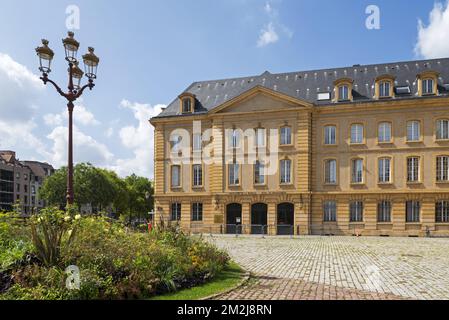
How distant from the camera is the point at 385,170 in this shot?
36500mm

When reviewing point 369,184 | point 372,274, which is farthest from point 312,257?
point 369,184

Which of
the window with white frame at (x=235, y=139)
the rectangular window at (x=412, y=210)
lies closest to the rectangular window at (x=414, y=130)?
the rectangular window at (x=412, y=210)

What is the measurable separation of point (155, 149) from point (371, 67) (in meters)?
23.1

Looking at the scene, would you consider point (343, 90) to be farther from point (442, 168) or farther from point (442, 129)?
point (442, 168)

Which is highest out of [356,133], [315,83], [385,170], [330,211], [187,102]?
[315,83]

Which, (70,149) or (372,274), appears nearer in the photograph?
(372,274)

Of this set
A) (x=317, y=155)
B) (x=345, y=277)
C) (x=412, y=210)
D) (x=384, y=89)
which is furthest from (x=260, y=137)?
(x=345, y=277)

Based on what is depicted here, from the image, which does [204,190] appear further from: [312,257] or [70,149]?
[70,149]

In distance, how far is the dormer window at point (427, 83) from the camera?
3559cm

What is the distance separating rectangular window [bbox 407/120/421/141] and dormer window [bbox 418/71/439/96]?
257 centimetres

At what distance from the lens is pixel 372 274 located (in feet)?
42.1

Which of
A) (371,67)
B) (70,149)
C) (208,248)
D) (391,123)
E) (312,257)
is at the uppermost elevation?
(371,67)

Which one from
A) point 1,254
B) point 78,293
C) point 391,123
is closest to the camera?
A: point 78,293

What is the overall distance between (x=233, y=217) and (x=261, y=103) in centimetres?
1117
